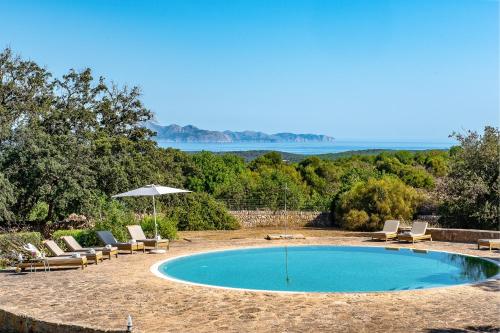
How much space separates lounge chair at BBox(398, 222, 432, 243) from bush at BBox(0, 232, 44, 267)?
11812 mm

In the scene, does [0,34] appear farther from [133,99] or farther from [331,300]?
[331,300]

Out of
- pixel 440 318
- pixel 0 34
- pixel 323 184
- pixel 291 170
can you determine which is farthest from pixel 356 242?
pixel 291 170

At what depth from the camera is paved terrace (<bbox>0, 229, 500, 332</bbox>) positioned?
9.57m

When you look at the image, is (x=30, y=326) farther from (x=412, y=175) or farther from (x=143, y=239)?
(x=412, y=175)

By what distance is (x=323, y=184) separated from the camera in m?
46.5

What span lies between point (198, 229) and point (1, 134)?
345 inches

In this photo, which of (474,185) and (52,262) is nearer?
(52,262)

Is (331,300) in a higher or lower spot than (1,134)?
lower

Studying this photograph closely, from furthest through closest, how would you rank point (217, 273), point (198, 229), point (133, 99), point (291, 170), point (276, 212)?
1. point (291, 170)
2. point (133, 99)
3. point (276, 212)
4. point (198, 229)
5. point (217, 273)

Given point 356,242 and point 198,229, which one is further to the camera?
point 198,229

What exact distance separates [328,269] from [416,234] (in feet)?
16.3

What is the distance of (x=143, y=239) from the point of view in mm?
19281

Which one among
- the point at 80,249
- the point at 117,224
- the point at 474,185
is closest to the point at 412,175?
the point at 474,185

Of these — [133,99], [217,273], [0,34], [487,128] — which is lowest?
[217,273]
